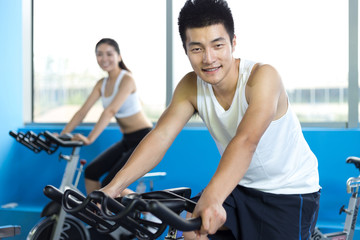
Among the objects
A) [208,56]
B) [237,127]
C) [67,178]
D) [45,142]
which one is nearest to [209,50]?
[208,56]

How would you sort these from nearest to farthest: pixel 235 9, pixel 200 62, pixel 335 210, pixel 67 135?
pixel 200 62 < pixel 67 135 < pixel 335 210 < pixel 235 9

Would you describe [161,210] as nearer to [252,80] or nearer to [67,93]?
[252,80]

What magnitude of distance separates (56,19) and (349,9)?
9.10 ft

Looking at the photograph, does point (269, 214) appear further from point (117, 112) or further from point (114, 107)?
point (117, 112)

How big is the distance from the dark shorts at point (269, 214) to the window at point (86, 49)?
276 cm

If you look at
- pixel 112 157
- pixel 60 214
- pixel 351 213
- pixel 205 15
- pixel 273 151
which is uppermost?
pixel 205 15

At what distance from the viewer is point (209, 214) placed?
1.01 meters

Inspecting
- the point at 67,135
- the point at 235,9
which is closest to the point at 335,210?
the point at 235,9

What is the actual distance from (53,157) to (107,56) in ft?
4.63

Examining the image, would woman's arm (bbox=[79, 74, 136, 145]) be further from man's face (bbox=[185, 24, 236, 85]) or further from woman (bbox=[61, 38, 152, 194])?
man's face (bbox=[185, 24, 236, 85])

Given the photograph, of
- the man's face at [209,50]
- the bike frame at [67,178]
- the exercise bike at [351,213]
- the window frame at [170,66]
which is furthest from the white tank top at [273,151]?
the window frame at [170,66]

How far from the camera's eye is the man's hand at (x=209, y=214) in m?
1.00

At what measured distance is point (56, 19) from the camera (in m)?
4.62

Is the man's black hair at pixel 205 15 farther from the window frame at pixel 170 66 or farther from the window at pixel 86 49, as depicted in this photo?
the window at pixel 86 49
